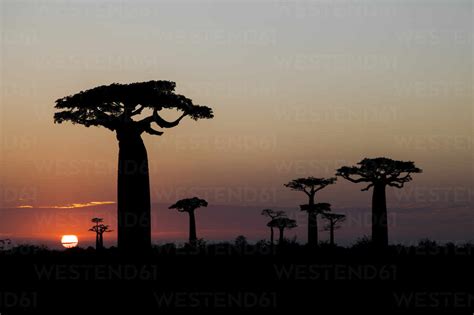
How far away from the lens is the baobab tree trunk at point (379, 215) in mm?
37969

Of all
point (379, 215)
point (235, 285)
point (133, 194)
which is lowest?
point (235, 285)

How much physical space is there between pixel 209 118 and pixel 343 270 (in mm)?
8795

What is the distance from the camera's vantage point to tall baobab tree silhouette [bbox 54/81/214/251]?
24203 mm

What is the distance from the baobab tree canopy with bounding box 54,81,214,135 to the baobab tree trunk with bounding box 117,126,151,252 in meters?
0.60

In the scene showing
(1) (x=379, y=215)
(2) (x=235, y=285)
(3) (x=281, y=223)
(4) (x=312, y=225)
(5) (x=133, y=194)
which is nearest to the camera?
(2) (x=235, y=285)

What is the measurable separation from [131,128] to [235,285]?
9.86m

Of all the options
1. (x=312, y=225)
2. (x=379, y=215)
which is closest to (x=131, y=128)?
(x=379, y=215)

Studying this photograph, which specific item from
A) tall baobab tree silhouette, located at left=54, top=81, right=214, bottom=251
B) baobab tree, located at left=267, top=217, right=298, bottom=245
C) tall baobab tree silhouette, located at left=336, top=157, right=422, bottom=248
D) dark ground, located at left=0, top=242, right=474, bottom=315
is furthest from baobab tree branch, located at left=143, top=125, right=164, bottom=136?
baobab tree, located at left=267, top=217, right=298, bottom=245

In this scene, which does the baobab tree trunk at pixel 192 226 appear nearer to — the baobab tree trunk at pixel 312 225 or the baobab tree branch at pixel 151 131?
the baobab tree trunk at pixel 312 225

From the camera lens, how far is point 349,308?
13.7m

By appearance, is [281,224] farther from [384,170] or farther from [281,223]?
[384,170]

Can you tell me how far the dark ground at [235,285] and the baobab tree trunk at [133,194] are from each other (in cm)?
168

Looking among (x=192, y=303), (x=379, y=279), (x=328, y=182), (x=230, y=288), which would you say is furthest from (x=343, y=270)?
(x=328, y=182)

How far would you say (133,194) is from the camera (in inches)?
961
